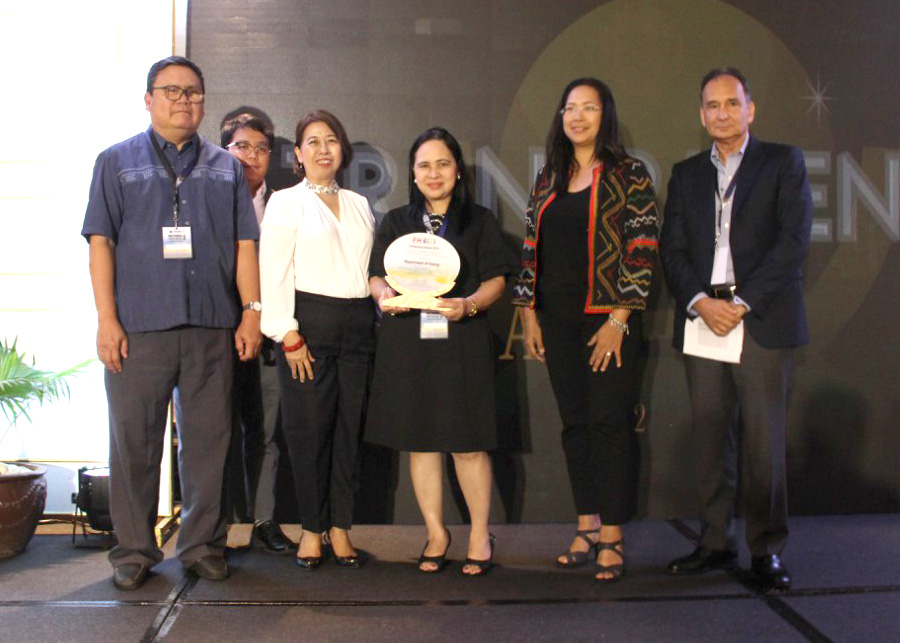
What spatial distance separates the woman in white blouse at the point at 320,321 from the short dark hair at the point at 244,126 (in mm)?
483

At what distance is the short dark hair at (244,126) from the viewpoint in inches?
151

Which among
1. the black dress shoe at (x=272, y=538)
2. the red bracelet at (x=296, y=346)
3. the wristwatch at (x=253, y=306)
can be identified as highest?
the wristwatch at (x=253, y=306)

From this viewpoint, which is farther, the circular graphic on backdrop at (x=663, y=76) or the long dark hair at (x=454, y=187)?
the circular graphic on backdrop at (x=663, y=76)

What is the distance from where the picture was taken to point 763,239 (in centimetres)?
325

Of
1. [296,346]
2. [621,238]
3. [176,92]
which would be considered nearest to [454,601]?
[296,346]

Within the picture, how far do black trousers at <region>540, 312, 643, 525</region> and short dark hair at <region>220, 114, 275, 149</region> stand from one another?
141 cm

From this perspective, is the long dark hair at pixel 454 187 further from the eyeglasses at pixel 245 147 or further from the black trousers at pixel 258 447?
the black trousers at pixel 258 447

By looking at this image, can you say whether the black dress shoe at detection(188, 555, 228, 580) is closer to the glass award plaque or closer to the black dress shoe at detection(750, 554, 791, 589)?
the glass award plaque

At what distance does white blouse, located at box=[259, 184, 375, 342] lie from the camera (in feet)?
10.8

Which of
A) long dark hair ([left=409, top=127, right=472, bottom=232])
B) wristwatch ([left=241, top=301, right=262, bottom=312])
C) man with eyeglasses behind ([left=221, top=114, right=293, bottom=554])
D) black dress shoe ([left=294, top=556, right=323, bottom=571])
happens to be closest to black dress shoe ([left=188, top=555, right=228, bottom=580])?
black dress shoe ([left=294, top=556, right=323, bottom=571])

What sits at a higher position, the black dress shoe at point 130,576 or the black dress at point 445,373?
the black dress at point 445,373

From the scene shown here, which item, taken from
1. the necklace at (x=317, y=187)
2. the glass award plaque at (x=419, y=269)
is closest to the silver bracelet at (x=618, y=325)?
the glass award plaque at (x=419, y=269)

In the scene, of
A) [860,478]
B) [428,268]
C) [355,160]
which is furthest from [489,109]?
[860,478]

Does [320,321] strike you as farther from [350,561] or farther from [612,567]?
[612,567]
